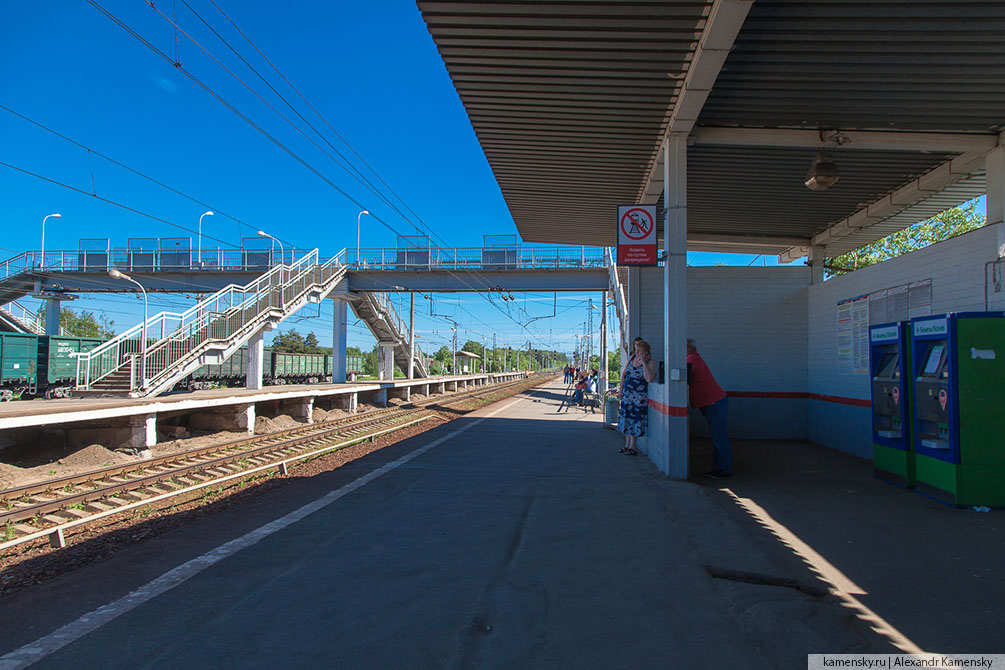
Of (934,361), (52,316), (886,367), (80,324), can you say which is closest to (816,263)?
(886,367)

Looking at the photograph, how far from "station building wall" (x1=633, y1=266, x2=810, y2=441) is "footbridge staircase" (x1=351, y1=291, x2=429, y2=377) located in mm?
18427

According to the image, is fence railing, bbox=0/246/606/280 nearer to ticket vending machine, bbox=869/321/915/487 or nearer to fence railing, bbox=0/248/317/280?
fence railing, bbox=0/248/317/280

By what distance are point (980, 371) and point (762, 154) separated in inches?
168

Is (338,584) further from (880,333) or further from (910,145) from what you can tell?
(910,145)

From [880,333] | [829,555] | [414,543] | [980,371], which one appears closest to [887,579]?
[829,555]

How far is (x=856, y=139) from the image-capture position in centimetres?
769

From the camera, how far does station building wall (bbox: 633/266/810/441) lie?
11.2 m

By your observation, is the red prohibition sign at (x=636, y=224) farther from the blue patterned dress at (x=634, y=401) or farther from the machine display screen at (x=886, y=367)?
the machine display screen at (x=886, y=367)

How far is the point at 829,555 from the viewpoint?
14.8 feet

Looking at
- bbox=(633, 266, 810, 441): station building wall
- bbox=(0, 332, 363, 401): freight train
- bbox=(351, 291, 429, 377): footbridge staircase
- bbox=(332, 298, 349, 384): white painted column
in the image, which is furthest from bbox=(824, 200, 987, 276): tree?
bbox=(0, 332, 363, 401): freight train

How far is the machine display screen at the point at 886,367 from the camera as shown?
7.05 meters

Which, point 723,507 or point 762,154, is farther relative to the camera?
point 762,154

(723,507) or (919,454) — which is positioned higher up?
(919,454)

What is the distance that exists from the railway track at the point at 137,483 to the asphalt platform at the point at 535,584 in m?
2.04
